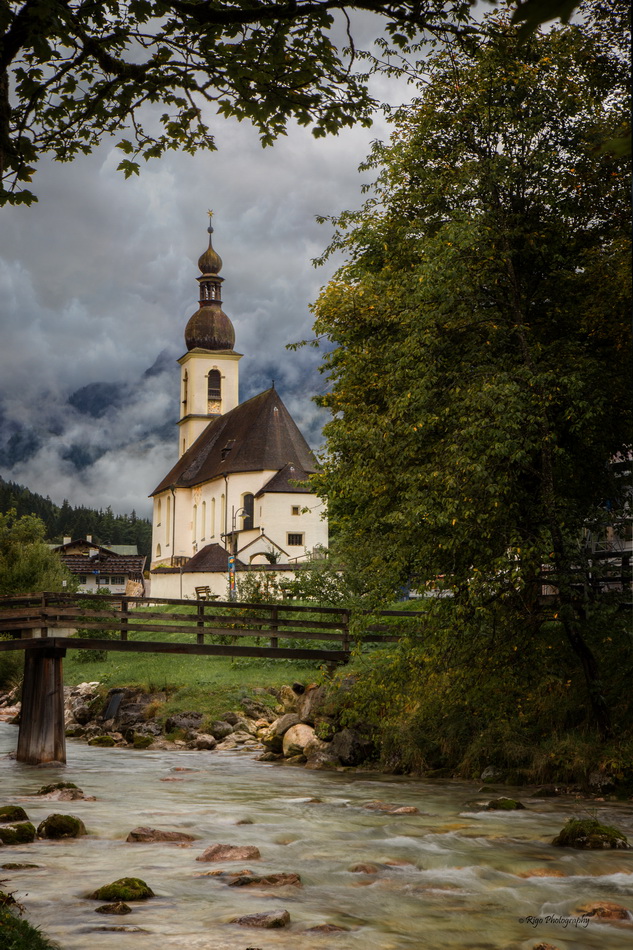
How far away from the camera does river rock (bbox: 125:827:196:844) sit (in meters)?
11.4

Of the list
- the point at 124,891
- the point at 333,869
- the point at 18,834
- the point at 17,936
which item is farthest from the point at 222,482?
the point at 17,936

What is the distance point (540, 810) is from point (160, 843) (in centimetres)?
532

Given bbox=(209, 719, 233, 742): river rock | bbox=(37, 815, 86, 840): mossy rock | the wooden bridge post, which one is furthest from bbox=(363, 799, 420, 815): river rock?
bbox=(209, 719, 233, 742): river rock

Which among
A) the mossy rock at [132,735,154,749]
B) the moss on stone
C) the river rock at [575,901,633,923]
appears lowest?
the mossy rock at [132,735,154,749]

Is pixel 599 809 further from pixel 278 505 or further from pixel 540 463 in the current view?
pixel 278 505

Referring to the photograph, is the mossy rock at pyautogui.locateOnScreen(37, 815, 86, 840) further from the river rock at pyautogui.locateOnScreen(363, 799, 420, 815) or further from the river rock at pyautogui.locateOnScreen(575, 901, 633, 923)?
the river rock at pyautogui.locateOnScreen(575, 901, 633, 923)

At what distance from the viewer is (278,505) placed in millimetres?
68500

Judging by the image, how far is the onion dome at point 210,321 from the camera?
97438 millimetres

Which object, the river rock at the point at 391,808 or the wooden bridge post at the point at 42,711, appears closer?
the river rock at the point at 391,808

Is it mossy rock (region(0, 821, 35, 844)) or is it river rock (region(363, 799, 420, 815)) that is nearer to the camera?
mossy rock (region(0, 821, 35, 844))

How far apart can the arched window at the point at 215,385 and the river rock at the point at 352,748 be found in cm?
7747

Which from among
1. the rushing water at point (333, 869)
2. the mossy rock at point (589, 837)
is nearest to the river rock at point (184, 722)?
the rushing water at point (333, 869)

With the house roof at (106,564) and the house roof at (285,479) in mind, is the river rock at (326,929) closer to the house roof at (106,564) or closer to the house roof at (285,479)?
the house roof at (285,479)

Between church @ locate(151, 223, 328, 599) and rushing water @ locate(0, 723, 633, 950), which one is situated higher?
church @ locate(151, 223, 328, 599)
